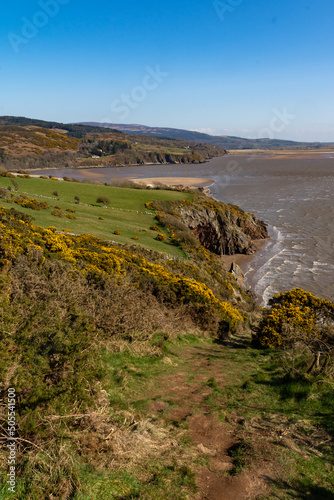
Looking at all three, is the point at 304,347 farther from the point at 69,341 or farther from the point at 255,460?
the point at 69,341

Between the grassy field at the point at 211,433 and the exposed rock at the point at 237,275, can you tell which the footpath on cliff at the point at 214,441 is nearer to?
the grassy field at the point at 211,433

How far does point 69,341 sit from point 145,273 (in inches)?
317

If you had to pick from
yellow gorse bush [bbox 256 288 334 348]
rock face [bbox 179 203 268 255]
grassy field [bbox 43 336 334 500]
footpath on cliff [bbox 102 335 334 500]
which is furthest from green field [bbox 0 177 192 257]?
footpath on cliff [bbox 102 335 334 500]

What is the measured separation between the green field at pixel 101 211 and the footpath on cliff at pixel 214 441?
13032 mm

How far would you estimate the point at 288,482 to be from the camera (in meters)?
4.53

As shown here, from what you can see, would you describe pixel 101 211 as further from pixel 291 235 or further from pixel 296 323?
pixel 291 235

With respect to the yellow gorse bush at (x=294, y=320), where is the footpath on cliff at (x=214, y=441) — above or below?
above

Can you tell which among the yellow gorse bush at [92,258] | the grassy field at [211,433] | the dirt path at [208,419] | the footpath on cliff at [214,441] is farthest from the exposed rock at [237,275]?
the footpath on cliff at [214,441]

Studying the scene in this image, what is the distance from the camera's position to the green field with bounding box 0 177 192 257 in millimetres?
20375

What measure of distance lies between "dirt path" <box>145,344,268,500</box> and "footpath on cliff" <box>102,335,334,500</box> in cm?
2

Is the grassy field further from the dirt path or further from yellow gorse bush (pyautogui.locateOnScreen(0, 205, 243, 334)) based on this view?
yellow gorse bush (pyautogui.locateOnScreen(0, 205, 243, 334))

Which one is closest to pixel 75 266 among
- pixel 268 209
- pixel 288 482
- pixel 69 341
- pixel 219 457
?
pixel 69 341

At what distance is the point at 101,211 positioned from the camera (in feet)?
91.2

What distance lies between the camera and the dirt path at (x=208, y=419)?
4480mm
